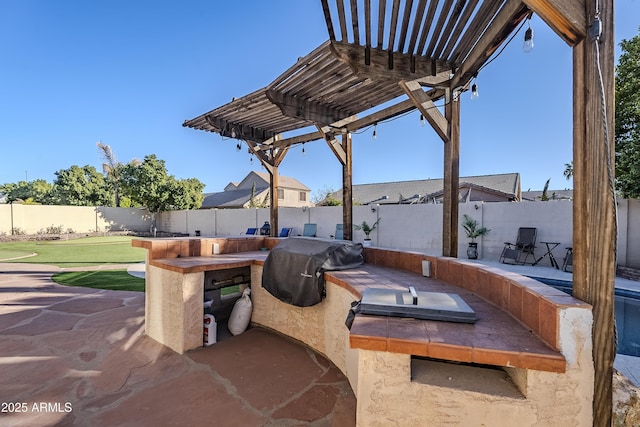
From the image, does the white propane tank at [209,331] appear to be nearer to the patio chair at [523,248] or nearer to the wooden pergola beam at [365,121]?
the wooden pergola beam at [365,121]

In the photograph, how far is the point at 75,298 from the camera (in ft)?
16.4

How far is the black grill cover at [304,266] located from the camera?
291cm

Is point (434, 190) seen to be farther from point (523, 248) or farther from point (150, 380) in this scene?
point (150, 380)

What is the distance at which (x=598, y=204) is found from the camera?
1.40 m

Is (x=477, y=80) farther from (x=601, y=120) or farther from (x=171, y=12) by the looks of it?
(x=171, y=12)

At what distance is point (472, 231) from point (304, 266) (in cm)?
848

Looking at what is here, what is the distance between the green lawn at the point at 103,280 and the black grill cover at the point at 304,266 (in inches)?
155


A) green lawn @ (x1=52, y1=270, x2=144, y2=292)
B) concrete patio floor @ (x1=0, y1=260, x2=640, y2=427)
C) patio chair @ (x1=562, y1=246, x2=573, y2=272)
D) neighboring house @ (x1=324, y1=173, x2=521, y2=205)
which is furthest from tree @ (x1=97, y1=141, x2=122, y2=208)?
patio chair @ (x1=562, y1=246, x2=573, y2=272)

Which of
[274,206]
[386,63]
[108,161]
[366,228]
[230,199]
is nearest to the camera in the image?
[386,63]

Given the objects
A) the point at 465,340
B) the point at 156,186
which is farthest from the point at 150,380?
the point at 156,186

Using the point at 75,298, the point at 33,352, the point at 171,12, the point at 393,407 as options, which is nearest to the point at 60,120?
the point at 171,12

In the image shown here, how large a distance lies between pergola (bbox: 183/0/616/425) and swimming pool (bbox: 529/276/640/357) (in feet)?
4.70

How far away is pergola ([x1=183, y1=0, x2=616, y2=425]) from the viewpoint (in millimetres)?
1391

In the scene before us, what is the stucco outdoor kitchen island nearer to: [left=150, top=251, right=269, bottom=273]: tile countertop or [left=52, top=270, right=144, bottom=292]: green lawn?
[left=150, top=251, right=269, bottom=273]: tile countertop
